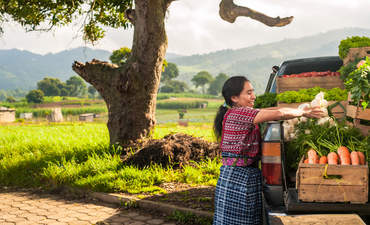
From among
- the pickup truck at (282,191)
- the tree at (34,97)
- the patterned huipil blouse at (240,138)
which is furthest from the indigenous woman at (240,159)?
the tree at (34,97)

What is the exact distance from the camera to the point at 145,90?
912cm

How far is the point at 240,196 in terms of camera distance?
3.37 meters

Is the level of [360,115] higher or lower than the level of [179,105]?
higher

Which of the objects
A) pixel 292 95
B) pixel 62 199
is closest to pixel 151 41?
pixel 62 199

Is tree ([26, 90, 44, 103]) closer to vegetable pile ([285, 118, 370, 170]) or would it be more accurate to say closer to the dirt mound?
the dirt mound

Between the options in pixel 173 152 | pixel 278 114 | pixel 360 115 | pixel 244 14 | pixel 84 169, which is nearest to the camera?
pixel 278 114

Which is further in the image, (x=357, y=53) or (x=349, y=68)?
(x=357, y=53)

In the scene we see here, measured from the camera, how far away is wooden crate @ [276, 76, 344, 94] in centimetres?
515

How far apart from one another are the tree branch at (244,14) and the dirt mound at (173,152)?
457cm

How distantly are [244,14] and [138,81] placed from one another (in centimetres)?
453

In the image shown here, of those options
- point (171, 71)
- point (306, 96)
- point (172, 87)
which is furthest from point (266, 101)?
point (172, 87)

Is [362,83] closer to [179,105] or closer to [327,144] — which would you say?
[327,144]

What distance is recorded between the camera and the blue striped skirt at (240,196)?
132 inches

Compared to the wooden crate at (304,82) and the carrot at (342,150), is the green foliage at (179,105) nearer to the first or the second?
the wooden crate at (304,82)
